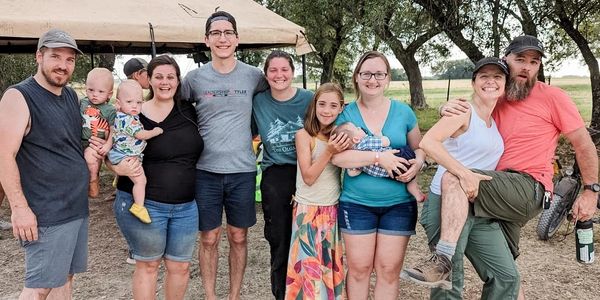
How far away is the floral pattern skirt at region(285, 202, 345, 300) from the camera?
9.27ft

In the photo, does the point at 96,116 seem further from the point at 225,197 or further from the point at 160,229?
the point at 225,197

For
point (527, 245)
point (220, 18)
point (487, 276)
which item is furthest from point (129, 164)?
point (527, 245)

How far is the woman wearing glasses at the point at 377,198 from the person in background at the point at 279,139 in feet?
1.19

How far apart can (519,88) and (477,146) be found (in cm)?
41

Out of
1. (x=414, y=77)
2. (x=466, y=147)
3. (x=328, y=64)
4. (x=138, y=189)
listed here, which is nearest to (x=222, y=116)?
(x=138, y=189)

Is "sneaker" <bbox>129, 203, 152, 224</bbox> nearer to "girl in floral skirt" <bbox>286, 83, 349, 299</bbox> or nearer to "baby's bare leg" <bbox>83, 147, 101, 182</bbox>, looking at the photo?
"baby's bare leg" <bbox>83, 147, 101, 182</bbox>

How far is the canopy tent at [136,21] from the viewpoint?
459cm

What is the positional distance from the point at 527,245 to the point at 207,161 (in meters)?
3.57

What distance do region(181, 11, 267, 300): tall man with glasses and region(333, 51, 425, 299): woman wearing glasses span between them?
657 millimetres

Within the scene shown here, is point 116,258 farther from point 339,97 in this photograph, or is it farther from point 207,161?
point 339,97

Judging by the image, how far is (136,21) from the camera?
16.3 ft

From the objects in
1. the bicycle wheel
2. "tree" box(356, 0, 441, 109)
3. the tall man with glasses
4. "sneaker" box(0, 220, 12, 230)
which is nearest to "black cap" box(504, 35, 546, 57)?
the tall man with glasses

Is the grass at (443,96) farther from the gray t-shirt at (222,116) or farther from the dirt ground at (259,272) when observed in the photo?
the gray t-shirt at (222,116)

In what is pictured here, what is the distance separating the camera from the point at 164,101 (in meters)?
2.75
